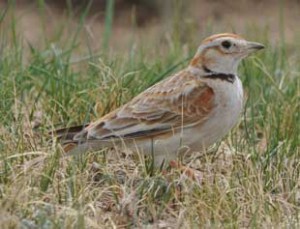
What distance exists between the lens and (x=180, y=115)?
8023 mm

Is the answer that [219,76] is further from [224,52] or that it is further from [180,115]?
[180,115]

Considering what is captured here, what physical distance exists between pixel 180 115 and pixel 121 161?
0.42 meters

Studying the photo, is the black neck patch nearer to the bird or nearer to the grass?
the bird

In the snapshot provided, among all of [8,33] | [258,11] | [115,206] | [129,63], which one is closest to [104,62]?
[129,63]

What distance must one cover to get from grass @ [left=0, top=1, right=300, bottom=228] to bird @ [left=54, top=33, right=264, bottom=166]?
0.41 ft

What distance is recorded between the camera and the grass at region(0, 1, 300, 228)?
23.7ft

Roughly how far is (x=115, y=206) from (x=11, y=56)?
2519 mm

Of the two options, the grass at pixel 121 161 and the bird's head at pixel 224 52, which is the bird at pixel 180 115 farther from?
the grass at pixel 121 161

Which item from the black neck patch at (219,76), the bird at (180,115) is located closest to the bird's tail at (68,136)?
the bird at (180,115)

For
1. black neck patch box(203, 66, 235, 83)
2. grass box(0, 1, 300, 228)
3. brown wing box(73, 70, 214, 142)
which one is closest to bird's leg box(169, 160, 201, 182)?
grass box(0, 1, 300, 228)

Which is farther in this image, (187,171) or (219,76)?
(219,76)

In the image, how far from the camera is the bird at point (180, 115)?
7910mm

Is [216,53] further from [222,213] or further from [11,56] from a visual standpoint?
[11,56]

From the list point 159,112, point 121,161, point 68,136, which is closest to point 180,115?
point 159,112
